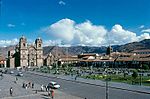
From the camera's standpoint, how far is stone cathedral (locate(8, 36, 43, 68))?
130 m

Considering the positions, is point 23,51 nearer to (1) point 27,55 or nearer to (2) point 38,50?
(1) point 27,55

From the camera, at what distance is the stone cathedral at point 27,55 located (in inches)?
5118

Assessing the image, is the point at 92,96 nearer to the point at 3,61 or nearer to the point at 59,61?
the point at 59,61

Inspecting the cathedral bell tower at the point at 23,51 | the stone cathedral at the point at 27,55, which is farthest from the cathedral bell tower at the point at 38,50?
the cathedral bell tower at the point at 23,51

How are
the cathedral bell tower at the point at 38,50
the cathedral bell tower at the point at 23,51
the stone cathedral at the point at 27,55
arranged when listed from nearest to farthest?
1. the cathedral bell tower at the point at 23,51
2. the stone cathedral at the point at 27,55
3. the cathedral bell tower at the point at 38,50

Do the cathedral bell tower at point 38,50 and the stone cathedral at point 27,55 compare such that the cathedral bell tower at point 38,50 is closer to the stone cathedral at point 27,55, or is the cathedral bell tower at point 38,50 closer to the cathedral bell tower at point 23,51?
the stone cathedral at point 27,55

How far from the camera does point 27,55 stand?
435ft

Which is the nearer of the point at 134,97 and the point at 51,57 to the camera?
the point at 134,97

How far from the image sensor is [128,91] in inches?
1531

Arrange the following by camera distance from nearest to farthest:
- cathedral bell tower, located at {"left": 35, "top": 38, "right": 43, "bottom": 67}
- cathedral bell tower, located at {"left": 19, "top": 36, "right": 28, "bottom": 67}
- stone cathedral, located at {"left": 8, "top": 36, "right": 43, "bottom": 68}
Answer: cathedral bell tower, located at {"left": 19, "top": 36, "right": 28, "bottom": 67}
stone cathedral, located at {"left": 8, "top": 36, "right": 43, "bottom": 68}
cathedral bell tower, located at {"left": 35, "top": 38, "right": 43, "bottom": 67}

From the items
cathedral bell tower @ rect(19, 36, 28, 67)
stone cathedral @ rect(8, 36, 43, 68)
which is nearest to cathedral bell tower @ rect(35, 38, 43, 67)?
stone cathedral @ rect(8, 36, 43, 68)

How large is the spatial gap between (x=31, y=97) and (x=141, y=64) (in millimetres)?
61253

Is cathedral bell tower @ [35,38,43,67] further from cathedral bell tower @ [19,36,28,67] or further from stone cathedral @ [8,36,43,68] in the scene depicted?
cathedral bell tower @ [19,36,28,67]

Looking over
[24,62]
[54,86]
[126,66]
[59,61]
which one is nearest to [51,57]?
[59,61]
